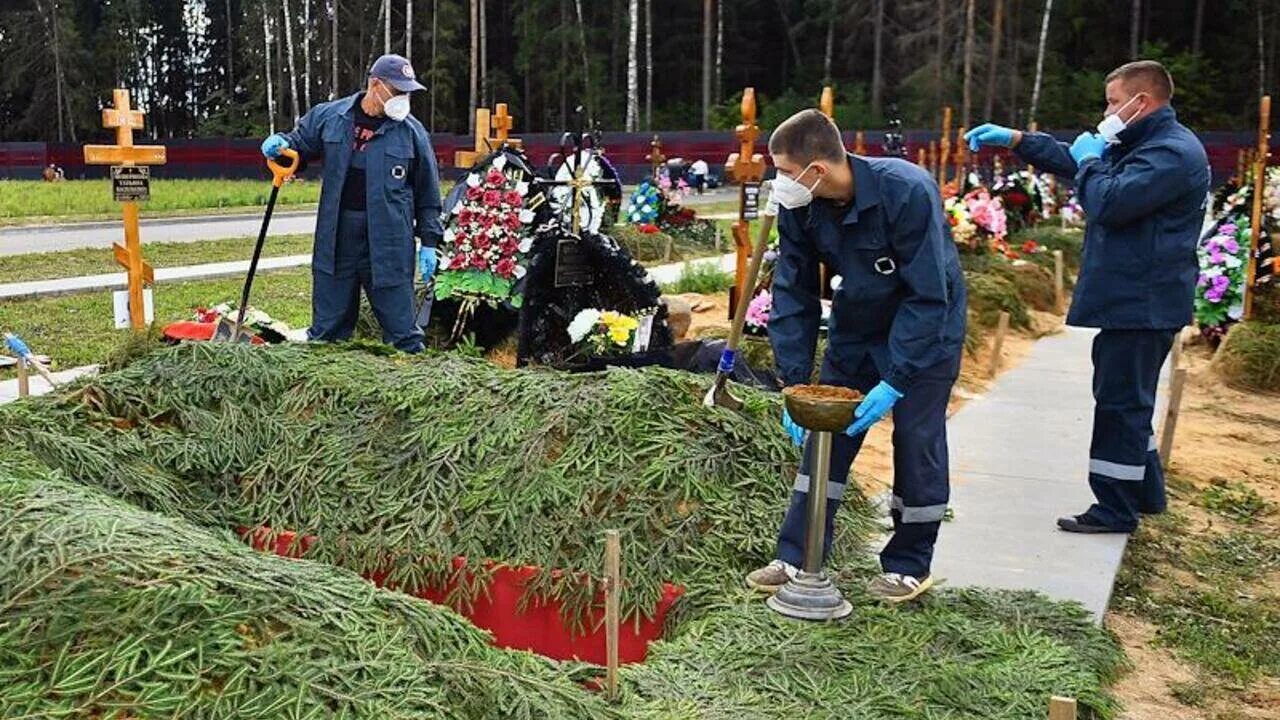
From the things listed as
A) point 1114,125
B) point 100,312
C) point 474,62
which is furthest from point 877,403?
point 474,62

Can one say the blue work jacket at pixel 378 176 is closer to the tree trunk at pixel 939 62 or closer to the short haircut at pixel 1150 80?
the short haircut at pixel 1150 80

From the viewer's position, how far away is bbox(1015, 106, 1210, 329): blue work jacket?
15.4 feet

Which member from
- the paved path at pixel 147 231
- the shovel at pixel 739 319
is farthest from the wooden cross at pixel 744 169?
the paved path at pixel 147 231

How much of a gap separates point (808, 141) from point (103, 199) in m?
24.3

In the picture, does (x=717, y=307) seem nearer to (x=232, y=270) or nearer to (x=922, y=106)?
(x=232, y=270)

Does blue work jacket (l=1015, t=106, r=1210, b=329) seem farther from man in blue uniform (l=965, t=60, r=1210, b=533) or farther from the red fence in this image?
the red fence

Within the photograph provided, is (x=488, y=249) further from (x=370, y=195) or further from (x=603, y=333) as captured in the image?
(x=370, y=195)

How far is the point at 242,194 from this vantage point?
A: 27141mm

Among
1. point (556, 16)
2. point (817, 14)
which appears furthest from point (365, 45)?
point (817, 14)

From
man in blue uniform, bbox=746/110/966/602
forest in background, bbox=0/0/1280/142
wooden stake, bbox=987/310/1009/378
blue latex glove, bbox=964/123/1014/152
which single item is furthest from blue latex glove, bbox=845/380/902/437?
forest in background, bbox=0/0/1280/142

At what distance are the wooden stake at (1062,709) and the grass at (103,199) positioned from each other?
19.4 m

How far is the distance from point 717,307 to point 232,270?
5459mm

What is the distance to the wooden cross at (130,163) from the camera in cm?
637

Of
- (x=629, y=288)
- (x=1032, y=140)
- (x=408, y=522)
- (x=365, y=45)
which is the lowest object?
(x=408, y=522)
